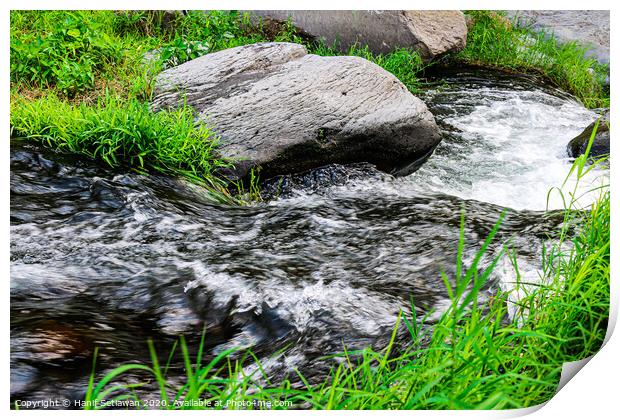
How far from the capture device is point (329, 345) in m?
1.60

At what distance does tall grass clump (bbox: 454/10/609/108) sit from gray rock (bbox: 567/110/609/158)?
10 centimetres

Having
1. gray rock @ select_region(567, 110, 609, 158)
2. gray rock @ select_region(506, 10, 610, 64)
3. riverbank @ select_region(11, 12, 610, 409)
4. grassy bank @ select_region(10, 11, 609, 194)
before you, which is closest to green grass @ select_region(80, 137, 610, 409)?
riverbank @ select_region(11, 12, 610, 409)

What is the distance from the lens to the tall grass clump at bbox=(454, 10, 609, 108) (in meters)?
2.21

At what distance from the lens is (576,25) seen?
204 centimetres

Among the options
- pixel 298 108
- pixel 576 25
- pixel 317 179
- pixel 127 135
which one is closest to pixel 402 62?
pixel 298 108

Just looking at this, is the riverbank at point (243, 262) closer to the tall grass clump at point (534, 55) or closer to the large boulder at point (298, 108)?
the tall grass clump at point (534, 55)

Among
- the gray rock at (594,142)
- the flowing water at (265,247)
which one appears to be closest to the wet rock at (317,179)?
the flowing water at (265,247)

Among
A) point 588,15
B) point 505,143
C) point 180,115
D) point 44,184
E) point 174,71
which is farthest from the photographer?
point 174,71

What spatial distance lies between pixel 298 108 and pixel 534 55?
1131 millimetres

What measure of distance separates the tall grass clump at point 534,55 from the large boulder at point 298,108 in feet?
1.41

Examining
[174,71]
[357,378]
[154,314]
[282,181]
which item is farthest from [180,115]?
[357,378]

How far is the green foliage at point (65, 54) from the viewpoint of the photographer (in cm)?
211

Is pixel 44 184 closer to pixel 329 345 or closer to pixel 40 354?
pixel 40 354
